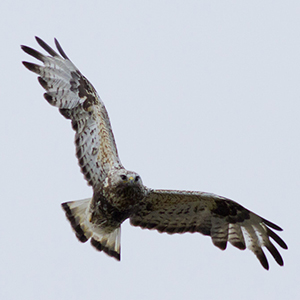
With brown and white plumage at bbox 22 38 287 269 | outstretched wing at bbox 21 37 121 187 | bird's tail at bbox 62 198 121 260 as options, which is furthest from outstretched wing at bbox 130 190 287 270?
outstretched wing at bbox 21 37 121 187

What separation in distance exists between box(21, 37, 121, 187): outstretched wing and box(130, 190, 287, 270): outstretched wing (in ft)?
3.07

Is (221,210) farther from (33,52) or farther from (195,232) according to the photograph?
(33,52)

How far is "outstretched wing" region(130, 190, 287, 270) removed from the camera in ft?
27.2

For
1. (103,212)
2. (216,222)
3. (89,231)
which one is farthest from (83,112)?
(216,222)

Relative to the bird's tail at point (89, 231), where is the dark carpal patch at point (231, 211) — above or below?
below

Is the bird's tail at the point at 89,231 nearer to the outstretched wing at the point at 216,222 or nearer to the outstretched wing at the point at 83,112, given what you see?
the outstretched wing at the point at 216,222

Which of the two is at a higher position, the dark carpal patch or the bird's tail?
the bird's tail

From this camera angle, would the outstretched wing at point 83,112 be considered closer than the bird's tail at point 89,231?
Yes

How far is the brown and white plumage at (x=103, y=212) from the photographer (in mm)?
8133

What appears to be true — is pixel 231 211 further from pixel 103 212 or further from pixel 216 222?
pixel 103 212

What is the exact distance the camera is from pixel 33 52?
8.30 m

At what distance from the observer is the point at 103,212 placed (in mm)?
7828

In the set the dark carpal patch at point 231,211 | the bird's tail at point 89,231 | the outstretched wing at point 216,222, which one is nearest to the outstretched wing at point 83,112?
the bird's tail at point 89,231

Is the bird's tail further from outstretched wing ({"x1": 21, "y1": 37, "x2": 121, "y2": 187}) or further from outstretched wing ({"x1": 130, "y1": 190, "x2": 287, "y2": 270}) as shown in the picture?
outstretched wing ({"x1": 21, "y1": 37, "x2": 121, "y2": 187})
